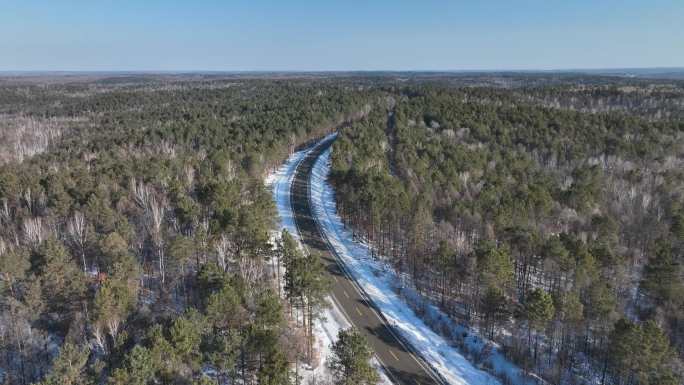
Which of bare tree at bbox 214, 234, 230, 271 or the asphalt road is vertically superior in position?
bare tree at bbox 214, 234, 230, 271

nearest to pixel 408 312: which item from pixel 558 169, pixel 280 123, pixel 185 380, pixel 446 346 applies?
pixel 446 346

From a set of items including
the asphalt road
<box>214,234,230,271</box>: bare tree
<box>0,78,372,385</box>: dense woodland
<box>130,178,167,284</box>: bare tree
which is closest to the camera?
<box>0,78,372,385</box>: dense woodland

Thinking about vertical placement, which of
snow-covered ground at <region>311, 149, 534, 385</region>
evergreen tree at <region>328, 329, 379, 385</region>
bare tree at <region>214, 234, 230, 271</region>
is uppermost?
bare tree at <region>214, 234, 230, 271</region>

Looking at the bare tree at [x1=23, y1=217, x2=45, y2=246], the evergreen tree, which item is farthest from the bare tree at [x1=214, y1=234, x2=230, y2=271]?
the bare tree at [x1=23, y1=217, x2=45, y2=246]

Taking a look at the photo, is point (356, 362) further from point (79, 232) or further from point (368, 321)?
point (79, 232)

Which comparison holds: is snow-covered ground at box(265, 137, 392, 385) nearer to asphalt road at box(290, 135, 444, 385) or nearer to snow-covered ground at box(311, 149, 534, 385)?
asphalt road at box(290, 135, 444, 385)

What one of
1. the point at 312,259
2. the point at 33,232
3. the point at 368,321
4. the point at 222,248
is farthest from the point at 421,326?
the point at 33,232

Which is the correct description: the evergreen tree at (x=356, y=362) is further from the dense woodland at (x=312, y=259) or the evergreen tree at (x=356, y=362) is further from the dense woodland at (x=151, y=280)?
the dense woodland at (x=151, y=280)
